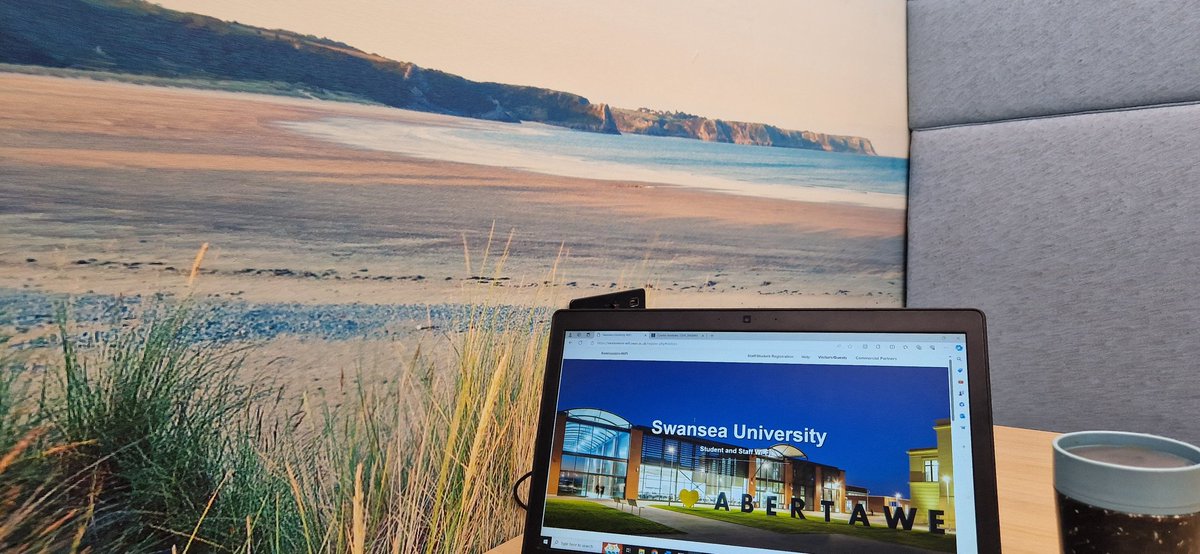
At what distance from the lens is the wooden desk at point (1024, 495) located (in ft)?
2.15

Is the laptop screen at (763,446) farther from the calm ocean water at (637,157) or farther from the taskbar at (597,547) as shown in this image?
the calm ocean water at (637,157)

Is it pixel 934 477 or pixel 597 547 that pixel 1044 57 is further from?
pixel 597 547

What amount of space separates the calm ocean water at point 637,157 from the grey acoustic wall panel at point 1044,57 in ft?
0.75

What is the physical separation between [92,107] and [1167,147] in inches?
71.2

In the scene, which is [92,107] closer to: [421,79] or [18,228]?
[18,228]

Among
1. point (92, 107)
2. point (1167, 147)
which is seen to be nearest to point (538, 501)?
point (92, 107)

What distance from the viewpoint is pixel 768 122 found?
126 cm

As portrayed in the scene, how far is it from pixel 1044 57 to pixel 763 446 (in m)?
1.43

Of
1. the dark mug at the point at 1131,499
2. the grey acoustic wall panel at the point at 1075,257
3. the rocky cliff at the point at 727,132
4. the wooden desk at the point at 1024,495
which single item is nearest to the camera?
the dark mug at the point at 1131,499

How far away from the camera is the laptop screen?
0.50 m

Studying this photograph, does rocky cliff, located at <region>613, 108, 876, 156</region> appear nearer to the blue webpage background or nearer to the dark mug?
the blue webpage background

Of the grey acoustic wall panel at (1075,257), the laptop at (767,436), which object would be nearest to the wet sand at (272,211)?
the laptop at (767,436)

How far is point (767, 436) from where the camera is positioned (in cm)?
54

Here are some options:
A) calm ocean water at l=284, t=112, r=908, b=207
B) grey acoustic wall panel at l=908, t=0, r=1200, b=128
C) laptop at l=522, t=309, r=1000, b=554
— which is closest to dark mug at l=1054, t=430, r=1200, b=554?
laptop at l=522, t=309, r=1000, b=554
